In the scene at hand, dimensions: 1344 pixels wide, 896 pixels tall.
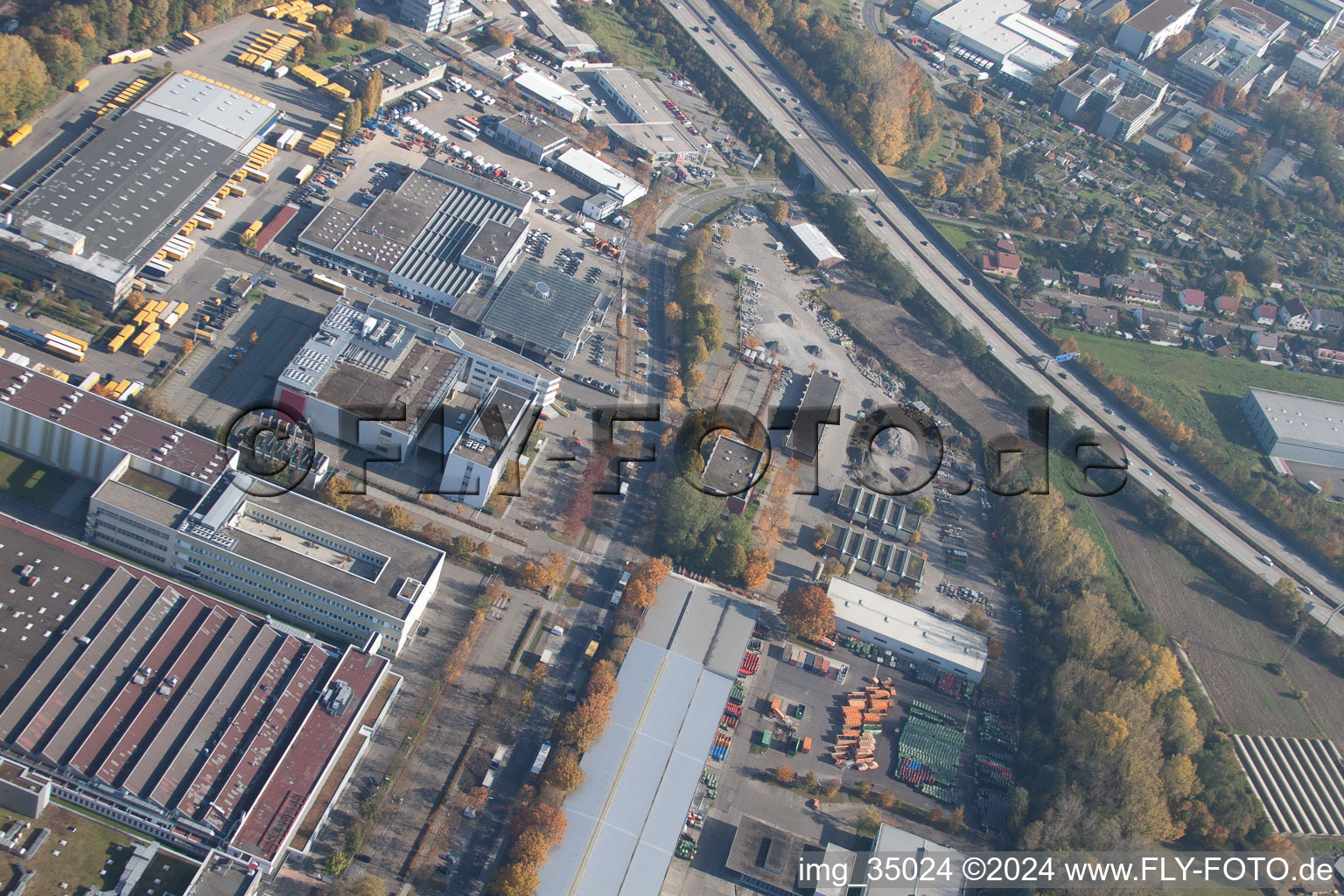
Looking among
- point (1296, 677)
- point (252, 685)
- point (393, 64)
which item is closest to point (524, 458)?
point (252, 685)

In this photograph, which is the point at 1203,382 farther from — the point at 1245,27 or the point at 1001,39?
the point at 1245,27

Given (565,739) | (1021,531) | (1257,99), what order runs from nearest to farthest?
(565,739) → (1021,531) → (1257,99)

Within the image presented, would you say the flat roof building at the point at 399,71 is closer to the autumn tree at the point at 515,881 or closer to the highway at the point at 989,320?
the highway at the point at 989,320

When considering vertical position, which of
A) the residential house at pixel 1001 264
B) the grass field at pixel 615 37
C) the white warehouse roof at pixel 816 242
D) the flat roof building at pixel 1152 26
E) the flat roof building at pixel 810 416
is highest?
the flat roof building at pixel 1152 26

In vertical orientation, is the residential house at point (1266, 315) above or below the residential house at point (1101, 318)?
above

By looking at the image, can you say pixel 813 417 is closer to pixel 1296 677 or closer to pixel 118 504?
pixel 1296 677

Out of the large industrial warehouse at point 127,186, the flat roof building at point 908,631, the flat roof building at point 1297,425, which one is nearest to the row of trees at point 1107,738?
the flat roof building at point 908,631
